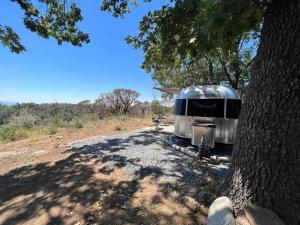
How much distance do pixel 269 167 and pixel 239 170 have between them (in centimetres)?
38

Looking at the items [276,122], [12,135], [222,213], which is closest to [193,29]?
[276,122]

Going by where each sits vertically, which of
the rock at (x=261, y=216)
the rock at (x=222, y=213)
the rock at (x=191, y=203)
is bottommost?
the rock at (x=191, y=203)

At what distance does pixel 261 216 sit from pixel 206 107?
4568 mm

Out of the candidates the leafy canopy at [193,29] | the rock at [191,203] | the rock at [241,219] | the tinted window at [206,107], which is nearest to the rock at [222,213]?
the rock at [241,219]

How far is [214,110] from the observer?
21.0 feet

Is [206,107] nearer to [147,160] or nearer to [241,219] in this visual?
[147,160]

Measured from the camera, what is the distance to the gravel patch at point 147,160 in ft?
14.3

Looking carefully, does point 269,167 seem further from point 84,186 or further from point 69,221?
point 84,186

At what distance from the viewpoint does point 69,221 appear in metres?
2.92

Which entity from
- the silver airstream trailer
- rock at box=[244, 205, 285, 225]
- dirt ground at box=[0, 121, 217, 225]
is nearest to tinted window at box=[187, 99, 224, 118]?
the silver airstream trailer

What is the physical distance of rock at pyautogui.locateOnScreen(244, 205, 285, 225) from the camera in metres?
2.14

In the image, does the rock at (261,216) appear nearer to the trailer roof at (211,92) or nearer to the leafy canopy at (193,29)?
the leafy canopy at (193,29)

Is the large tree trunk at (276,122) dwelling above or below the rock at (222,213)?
above

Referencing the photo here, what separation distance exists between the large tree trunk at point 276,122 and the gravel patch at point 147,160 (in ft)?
5.41
